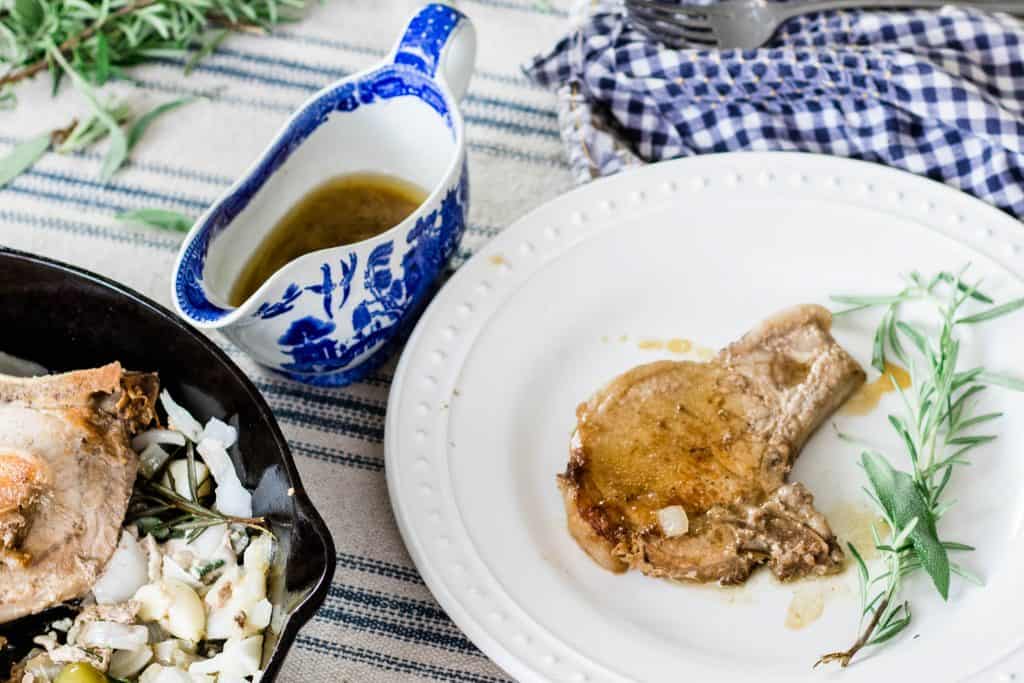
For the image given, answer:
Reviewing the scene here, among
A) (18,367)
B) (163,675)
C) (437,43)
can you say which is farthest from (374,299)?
(163,675)

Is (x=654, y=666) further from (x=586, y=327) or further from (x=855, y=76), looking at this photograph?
(x=855, y=76)

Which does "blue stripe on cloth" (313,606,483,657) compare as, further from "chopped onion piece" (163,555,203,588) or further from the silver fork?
the silver fork

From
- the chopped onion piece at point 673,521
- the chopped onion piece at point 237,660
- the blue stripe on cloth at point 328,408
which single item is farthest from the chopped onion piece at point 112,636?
the chopped onion piece at point 673,521

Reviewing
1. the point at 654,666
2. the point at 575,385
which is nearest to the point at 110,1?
the point at 575,385

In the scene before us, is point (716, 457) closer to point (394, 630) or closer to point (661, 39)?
point (394, 630)

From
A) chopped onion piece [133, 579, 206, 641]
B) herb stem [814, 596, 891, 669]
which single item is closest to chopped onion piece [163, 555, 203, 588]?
chopped onion piece [133, 579, 206, 641]

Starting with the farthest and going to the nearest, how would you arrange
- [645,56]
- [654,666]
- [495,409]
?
[645,56]
[495,409]
[654,666]
